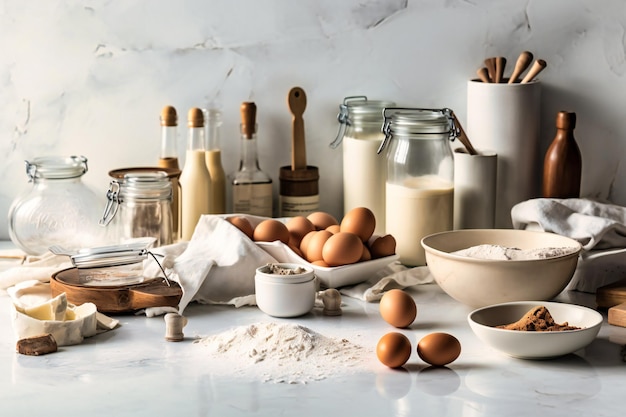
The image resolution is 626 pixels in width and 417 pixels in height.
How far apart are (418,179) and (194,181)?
46 centimetres

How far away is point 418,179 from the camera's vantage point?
1801 millimetres

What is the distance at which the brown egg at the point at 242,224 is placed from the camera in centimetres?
174

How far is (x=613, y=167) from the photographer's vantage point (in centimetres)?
193

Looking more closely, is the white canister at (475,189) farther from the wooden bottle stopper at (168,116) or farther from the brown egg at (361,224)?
the wooden bottle stopper at (168,116)

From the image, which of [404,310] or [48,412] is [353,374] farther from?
[48,412]

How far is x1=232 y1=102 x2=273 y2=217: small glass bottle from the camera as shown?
193 cm

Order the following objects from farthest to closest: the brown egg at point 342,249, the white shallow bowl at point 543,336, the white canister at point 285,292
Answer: the brown egg at point 342,249, the white canister at point 285,292, the white shallow bowl at point 543,336

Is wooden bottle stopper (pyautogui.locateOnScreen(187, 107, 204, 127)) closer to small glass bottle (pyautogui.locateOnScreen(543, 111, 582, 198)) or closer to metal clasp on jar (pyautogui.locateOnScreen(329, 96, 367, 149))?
metal clasp on jar (pyautogui.locateOnScreen(329, 96, 367, 149))

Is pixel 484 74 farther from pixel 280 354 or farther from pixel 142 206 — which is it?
pixel 280 354

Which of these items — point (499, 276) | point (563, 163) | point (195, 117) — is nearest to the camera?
point (499, 276)

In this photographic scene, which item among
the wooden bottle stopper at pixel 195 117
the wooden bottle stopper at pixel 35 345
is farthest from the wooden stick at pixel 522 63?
the wooden bottle stopper at pixel 35 345

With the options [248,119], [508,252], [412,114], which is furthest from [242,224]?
[508,252]

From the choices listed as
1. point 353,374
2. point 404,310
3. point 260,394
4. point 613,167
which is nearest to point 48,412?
point 260,394

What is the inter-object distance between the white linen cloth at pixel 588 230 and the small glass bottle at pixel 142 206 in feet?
2.19
